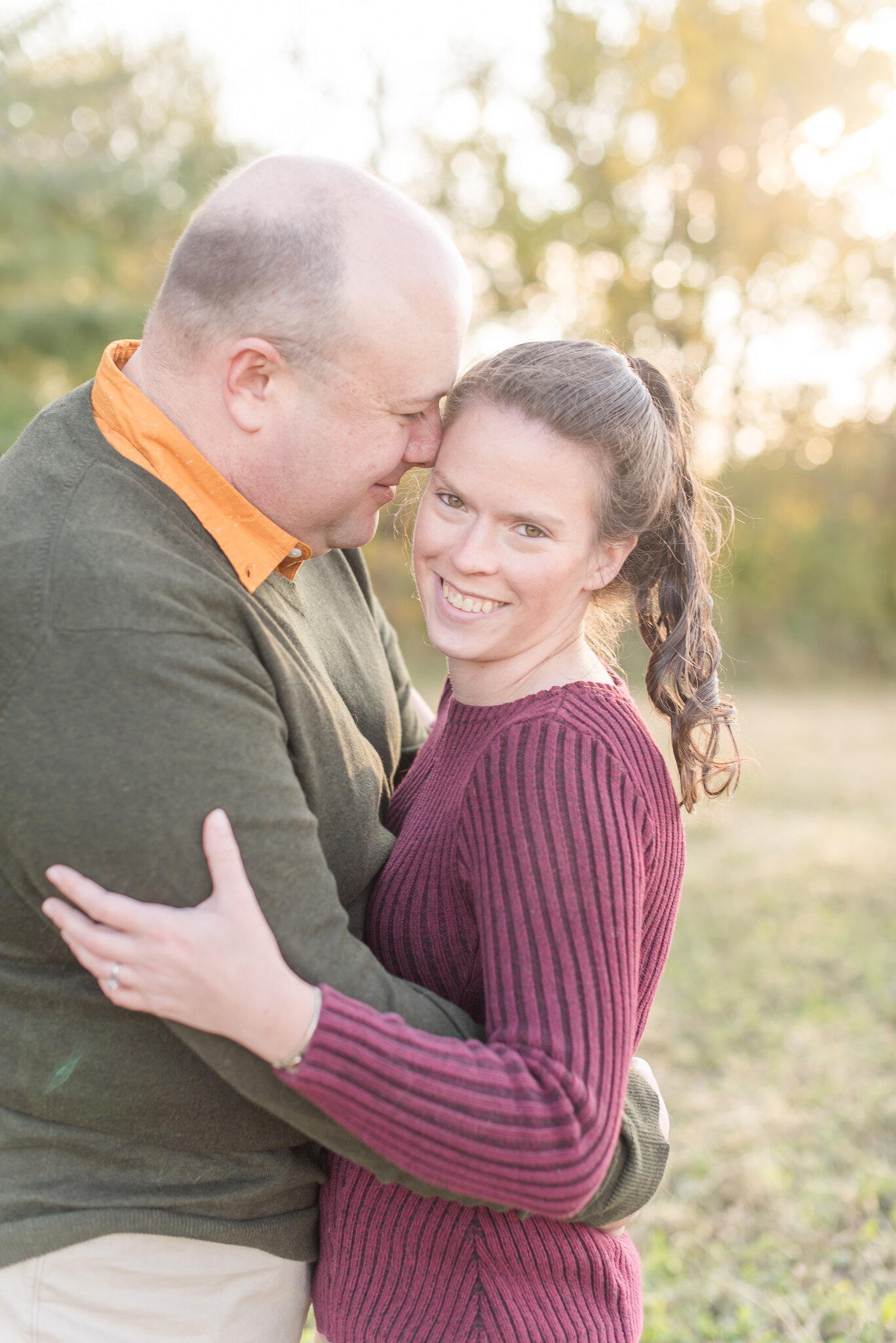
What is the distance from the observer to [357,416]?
163cm

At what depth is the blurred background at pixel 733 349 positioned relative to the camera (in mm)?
3566

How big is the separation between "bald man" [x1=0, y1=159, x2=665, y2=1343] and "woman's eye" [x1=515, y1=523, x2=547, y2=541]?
0.19m

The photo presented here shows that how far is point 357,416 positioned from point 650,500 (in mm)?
532

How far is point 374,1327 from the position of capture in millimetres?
1611

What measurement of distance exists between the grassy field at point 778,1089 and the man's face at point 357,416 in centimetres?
90

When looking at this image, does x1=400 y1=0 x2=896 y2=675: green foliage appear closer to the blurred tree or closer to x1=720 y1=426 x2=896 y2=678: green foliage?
x1=720 y1=426 x2=896 y2=678: green foliage

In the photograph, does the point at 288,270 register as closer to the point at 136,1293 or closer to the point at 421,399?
the point at 421,399

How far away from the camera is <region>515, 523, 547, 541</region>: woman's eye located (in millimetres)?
1783

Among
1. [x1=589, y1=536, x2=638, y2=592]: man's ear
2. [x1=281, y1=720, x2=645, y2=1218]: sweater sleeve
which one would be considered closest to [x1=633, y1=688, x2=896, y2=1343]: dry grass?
[x1=589, y1=536, x2=638, y2=592]: man's ear

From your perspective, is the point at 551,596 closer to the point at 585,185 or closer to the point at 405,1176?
the point at 405,1176

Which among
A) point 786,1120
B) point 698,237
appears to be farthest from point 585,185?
point 786,1120

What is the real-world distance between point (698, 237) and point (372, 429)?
61.5 feet

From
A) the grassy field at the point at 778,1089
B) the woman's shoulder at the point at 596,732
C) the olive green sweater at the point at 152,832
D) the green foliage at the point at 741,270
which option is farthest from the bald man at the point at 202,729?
the green foliage at the point at 741,270

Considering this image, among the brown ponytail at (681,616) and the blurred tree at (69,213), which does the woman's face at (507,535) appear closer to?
the brown ponytail at (681,616)
